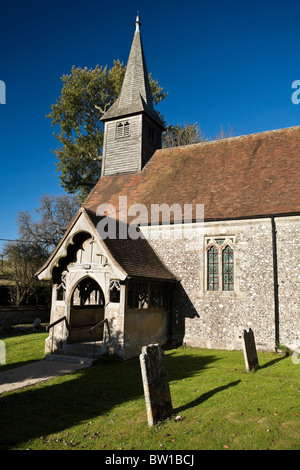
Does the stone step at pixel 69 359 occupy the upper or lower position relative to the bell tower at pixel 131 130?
lower

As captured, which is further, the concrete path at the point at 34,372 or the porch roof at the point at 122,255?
the porch roof at the point at 122,255

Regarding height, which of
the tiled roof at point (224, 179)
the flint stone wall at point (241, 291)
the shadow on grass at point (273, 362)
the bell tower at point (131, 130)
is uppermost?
the bell tower at point (131, 130)

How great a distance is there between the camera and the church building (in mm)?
12422

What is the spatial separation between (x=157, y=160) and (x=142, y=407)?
52.2 ft

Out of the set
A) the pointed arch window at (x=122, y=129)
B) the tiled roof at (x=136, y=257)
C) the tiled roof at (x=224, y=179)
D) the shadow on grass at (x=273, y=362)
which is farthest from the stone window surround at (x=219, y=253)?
the pointed arch window at (x=122, y=129)

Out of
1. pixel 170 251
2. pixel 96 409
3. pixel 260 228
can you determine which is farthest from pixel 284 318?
pixel 96 409

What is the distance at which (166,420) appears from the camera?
6273 millimetres

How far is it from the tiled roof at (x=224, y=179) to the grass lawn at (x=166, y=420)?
22.2ft

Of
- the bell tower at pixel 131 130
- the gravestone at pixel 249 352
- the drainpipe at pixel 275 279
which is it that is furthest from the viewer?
the bell tower at pixel 131 130

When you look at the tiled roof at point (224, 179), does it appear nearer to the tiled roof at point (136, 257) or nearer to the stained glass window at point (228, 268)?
the stained glass window at point (228, 268)

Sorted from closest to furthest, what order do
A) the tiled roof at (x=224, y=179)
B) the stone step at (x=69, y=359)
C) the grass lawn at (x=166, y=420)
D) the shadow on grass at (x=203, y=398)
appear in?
the grass lawn at (x=166, y=420) → the shadow on grass at (x=203, y=398) → the stone step at (x=69, y=359) → the tiled roof at (x=224, y=179)

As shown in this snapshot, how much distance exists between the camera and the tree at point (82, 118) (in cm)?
2938

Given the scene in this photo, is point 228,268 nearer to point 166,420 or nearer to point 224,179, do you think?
point 224,179

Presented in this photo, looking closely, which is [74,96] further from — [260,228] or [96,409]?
[96,409]
